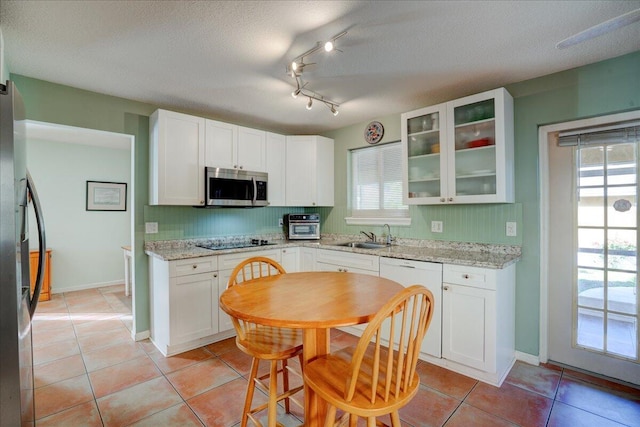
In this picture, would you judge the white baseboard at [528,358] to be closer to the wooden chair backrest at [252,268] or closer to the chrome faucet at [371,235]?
the chrome faucet at [371,235]

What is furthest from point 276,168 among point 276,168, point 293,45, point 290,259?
point 293,45

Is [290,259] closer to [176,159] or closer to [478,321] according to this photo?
[176,159]

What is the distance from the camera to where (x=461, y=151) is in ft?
8.91

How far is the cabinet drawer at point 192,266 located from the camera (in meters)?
2.68

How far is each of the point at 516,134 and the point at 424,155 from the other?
77cm

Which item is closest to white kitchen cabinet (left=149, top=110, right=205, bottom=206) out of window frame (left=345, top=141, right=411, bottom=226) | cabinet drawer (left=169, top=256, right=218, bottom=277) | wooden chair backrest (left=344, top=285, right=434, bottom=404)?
cabinet drawer (left=169, top=256, right=218, bottom=277)

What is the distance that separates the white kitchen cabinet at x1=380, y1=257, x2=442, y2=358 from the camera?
98.0 inches

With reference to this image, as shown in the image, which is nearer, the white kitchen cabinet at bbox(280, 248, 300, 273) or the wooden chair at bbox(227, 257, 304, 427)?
the wooden chair at bbox(227, 257, 304, 427)

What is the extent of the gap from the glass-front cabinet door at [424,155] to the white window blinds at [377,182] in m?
0.48

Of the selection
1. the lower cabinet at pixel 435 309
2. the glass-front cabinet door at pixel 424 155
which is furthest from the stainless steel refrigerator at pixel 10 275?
the glass-front cabinet door at pixel 424 155

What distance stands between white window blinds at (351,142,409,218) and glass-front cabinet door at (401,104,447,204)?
48cm

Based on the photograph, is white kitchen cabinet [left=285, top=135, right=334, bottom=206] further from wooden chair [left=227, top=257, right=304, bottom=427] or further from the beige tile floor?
wooden chair [left=227, top=257, right=304, bottom=427]

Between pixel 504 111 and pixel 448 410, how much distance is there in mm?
2270

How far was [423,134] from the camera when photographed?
9.71 feet
